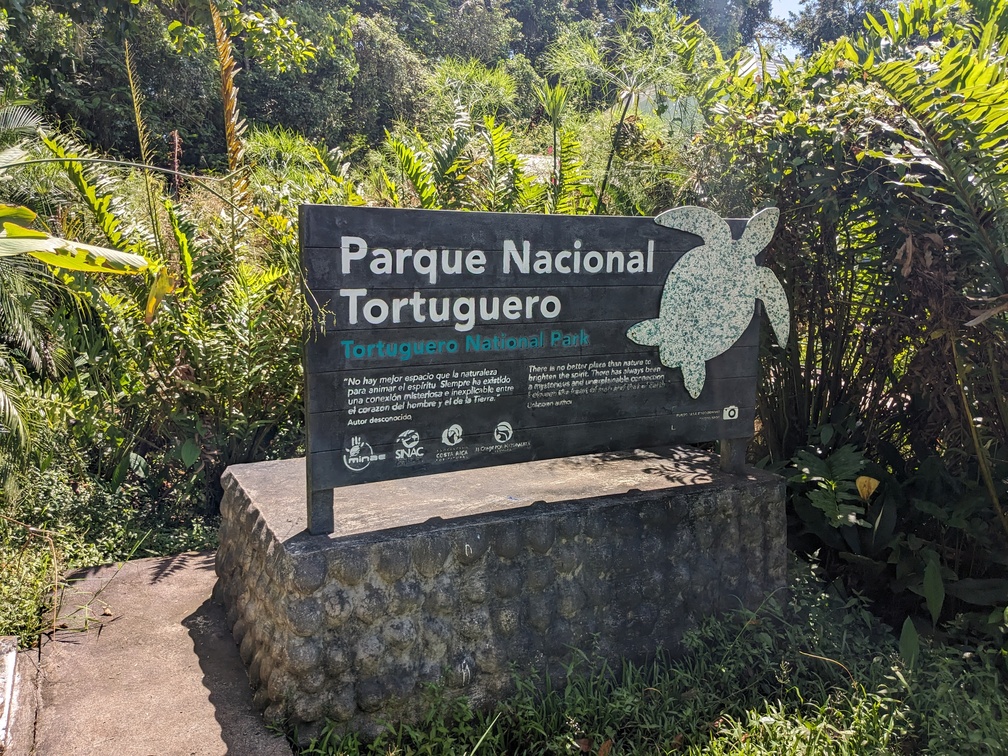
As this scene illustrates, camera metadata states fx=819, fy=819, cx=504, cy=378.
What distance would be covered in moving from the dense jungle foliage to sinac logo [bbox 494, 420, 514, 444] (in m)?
1.22

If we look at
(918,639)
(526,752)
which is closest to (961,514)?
(918,639)

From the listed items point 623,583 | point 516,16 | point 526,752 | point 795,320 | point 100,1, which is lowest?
point 526,752

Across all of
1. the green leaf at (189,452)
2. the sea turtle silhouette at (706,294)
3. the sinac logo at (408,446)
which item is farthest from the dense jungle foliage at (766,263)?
the sinac logo at (408,446)

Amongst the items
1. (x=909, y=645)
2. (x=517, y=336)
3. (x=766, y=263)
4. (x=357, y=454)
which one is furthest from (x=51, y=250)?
(x=909, y=645)

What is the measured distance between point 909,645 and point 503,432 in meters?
1.90

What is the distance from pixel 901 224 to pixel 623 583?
6.76 ft

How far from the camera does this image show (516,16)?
98.4 feet

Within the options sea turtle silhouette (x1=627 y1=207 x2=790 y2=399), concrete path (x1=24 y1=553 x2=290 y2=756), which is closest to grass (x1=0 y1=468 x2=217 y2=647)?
concrete path (x1=24 y1=553 x2=290 y2=756)

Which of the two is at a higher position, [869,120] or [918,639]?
[869,120]

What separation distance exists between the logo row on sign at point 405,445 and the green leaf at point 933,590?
1957mm

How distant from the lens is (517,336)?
3.19m

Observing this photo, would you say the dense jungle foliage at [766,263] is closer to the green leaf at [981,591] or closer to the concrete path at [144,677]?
the green leaf at [981,591]

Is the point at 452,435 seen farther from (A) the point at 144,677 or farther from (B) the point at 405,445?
(A) the point at 144,677

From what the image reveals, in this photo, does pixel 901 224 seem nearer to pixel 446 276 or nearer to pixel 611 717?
pixel 446 276
